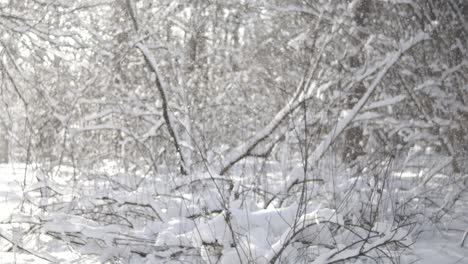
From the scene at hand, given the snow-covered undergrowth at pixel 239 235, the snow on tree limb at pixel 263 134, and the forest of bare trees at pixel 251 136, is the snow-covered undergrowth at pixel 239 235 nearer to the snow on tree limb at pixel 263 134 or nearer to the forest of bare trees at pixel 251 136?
the forest of bare trees at pixel 251 136

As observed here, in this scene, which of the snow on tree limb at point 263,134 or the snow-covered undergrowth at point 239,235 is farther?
the snow on tree limb at point 263,134

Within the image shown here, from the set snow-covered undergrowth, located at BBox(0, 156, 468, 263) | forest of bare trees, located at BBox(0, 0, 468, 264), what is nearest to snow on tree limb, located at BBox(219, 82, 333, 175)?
forest of bare trees, located at BBox(0, 0, 468, 264)

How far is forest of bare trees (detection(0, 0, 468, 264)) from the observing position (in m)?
2.97

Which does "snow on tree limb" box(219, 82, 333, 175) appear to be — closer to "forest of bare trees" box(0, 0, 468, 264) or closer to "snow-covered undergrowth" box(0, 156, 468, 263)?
"forest of bare trees" box(0, 0, 468, 264)

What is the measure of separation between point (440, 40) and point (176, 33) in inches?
206

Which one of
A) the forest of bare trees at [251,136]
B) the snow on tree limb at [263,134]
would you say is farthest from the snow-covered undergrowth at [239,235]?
the snow on tree limb at [263,134]

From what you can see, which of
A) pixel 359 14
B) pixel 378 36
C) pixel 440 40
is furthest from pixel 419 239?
pixel 359 14

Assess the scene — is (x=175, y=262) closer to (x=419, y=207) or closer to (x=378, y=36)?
(x=419, y=207)

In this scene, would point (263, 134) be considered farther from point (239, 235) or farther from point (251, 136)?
point (239, 235)

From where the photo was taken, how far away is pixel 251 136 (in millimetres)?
6082

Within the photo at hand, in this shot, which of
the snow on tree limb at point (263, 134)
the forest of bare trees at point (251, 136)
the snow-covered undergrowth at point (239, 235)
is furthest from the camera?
the snow on tree limb at point (263, 134)

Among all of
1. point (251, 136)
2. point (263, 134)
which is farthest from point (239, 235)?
point (251, 136)

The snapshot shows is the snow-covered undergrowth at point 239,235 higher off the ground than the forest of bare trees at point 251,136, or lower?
lower

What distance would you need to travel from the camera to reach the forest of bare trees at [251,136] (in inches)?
117
